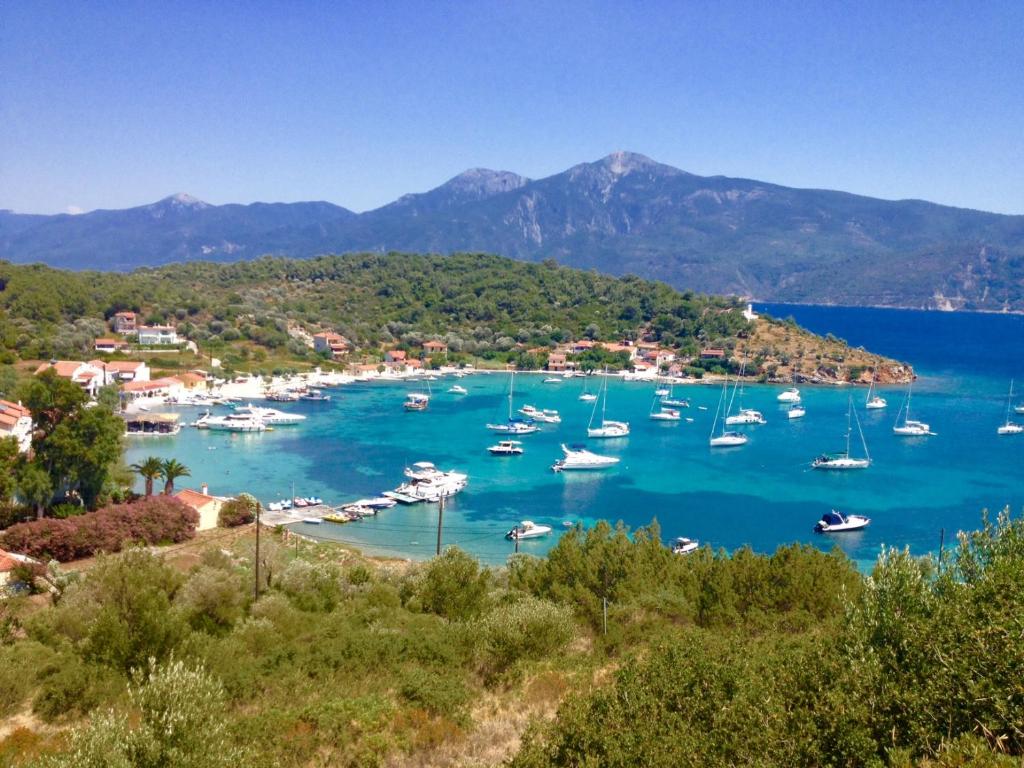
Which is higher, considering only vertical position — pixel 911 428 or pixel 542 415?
pixel 911 428

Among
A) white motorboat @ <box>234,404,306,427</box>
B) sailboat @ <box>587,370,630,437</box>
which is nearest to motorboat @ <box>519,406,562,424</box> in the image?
sailboat @ <box>587,370,630,437</box>

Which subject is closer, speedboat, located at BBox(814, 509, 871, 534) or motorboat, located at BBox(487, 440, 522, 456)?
speedboat, located at BBox(814, 509, 871, 534)

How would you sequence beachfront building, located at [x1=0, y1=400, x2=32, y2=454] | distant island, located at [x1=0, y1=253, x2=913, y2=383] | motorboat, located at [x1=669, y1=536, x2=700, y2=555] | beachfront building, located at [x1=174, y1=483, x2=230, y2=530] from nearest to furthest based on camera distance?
motorboat, located at [x1=669, y1=536, x2=700, y2=555], beachfront building, located at [x1=174, y1=483, x2=230, y2=530], beachfront building, located at [x1=0, y1=400, x2=32, y2=454], distant island, located at [x1=0, y1=253, x2=913, y2=383]

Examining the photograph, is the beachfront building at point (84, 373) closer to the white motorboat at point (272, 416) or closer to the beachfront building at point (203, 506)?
the white motorboat at point (272, 416)

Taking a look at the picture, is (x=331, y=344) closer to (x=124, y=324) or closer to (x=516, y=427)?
(x=124, y=324)

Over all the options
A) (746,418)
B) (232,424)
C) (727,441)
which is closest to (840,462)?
(727,441)

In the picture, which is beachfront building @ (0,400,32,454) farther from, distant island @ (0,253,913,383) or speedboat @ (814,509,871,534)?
speedboat @ (814,509,871,534)

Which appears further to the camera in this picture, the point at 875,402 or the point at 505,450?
the point at 875,402

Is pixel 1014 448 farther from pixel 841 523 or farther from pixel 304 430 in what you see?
pixel 304 430
